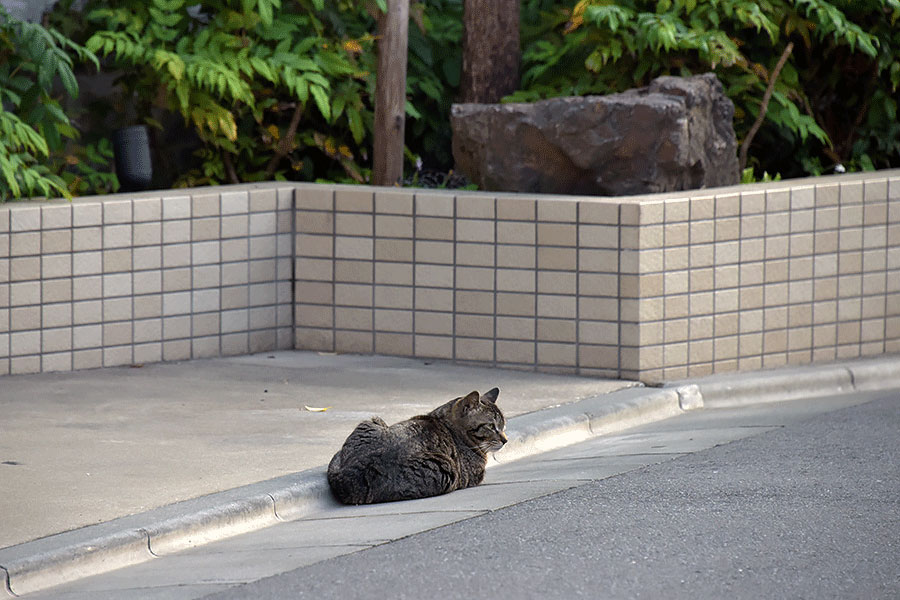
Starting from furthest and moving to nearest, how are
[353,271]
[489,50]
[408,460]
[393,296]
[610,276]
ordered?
1. [489,50]
2. [353,271]
3. [393,296]
4. [610,276]
5. [408,460]

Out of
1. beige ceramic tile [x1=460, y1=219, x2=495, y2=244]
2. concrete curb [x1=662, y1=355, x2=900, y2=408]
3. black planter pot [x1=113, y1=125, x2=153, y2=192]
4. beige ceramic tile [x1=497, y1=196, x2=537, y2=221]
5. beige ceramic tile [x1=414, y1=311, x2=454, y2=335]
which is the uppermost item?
black planter pot [x1=113, y1=125, x2=153, y2=192]

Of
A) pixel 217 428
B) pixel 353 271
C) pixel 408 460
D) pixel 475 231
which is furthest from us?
pixel 353 271

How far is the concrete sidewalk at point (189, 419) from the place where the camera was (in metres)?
6.23

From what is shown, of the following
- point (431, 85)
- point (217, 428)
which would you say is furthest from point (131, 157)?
point (217, 428)

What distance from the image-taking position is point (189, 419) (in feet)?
25.2

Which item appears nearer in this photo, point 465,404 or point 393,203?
point 465,404

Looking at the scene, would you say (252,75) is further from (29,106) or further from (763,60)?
(763,60)

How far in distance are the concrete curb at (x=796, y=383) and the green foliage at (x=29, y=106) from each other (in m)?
4.36

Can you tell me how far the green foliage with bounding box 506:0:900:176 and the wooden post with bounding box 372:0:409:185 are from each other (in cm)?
120

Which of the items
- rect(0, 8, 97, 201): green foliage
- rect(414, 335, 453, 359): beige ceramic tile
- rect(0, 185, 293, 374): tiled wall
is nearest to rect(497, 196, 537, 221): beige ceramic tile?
rect(414, 335, 453, 359): beige ceramic tile

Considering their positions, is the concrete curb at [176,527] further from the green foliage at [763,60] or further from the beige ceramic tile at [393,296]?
the green foliage at [763,60]

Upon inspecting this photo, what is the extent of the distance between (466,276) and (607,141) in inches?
55.2

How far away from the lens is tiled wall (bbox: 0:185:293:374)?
865 centimetres

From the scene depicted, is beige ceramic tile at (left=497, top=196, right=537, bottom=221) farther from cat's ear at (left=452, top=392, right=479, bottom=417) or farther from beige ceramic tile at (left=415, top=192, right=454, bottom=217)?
cat's ear at (left=452, top=392, right=479, bottom=417)
